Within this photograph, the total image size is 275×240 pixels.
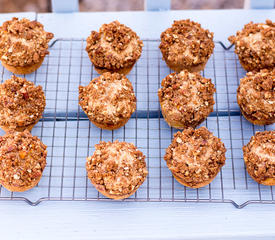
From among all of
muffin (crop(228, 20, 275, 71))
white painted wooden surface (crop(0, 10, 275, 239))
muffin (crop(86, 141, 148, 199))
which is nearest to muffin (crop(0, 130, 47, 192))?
white painted wooden surface (crop(0, 10, 275, 239))

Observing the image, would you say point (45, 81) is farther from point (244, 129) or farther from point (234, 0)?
point (234, 0)

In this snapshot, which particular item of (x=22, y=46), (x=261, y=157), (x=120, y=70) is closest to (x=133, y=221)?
(x=261, y=157)

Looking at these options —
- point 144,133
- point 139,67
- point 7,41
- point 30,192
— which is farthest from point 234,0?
point 30,192

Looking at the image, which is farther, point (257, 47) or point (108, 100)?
point (257, 47)

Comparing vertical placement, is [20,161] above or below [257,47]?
below

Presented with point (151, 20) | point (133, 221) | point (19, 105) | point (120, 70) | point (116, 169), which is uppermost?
point (151, 20)

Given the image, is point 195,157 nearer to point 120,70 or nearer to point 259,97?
point 259,97

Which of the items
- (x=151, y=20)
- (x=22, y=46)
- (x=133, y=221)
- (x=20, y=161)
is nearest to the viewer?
(x=20, y=161)
